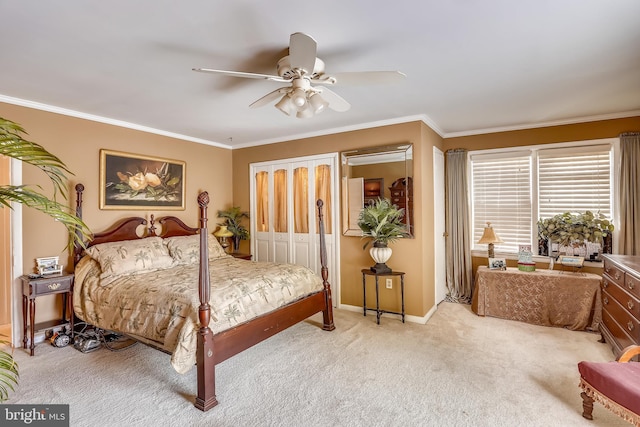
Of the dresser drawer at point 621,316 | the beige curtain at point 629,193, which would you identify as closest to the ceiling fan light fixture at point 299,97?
the dresser drawer at point 621,316

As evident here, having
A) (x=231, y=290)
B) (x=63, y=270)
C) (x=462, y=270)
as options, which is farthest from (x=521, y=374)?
(x=63, y=270)

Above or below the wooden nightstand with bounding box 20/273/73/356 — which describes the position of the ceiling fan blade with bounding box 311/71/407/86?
above

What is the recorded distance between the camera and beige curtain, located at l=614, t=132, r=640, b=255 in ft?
12.7

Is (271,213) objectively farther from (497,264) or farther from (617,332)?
(617,332)

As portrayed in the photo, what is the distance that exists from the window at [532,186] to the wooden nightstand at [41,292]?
522 cm

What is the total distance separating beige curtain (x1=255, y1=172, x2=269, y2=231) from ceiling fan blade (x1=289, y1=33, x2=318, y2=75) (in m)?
3.35

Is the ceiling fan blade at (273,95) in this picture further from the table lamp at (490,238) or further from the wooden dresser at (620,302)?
the table lamp at (490,238)

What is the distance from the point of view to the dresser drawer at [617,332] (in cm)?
266

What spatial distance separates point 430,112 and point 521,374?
2.84 meters

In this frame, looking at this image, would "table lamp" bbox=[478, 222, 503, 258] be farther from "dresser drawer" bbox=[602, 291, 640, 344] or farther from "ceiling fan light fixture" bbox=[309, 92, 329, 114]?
"ceiling fan light fixture" bbox=[309, 92, 329, 114]

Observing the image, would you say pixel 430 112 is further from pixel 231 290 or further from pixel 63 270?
pixel 63 270

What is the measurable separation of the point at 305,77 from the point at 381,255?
7.87 ft

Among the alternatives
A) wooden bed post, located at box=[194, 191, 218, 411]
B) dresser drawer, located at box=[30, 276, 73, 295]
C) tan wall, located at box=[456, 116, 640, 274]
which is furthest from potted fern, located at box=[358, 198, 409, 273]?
dresser drawer, located at box=[30, 276, 73, 295]

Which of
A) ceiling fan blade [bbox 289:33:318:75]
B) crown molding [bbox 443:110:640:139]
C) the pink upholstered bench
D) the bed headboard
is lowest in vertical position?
the pink upholstered bench
